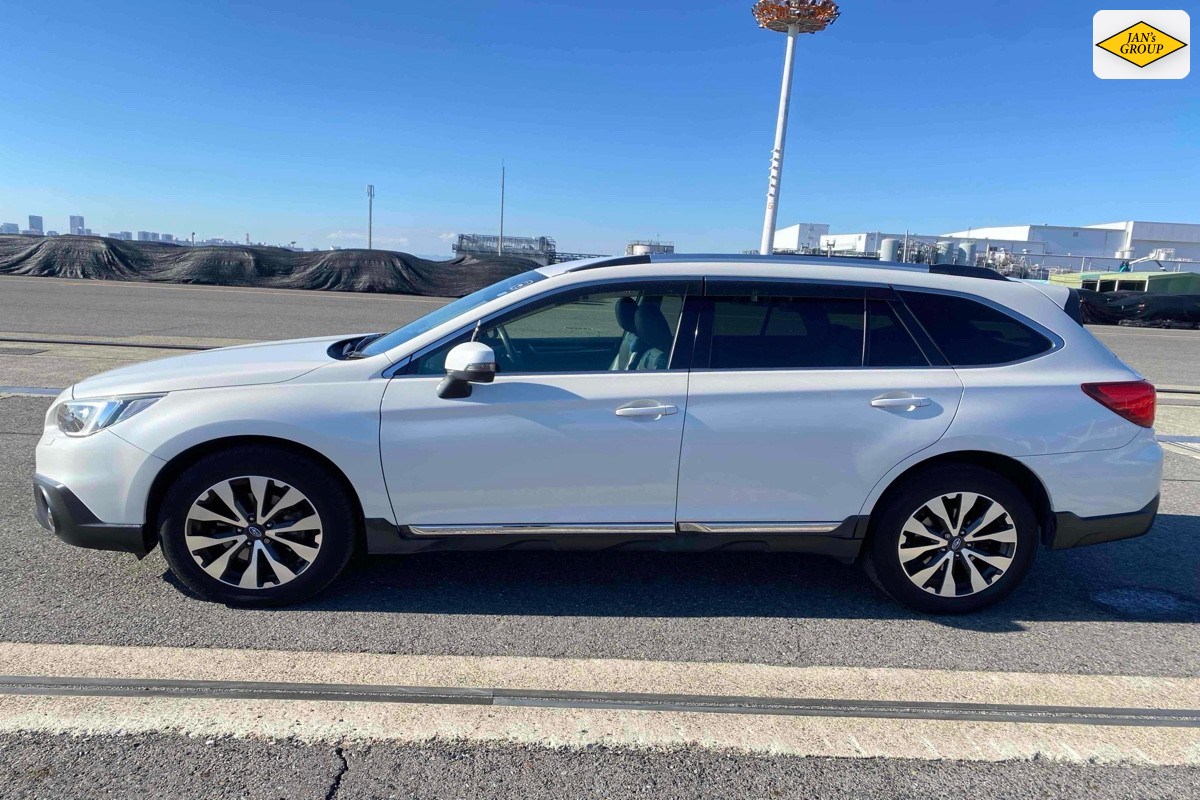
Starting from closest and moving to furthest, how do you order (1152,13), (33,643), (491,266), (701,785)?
(701,785)
(33,643)
(1152,13)
(491,266)

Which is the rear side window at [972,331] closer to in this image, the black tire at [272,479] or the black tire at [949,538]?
the black tire at [949,538]

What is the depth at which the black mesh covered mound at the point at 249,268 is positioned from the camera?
91.1 feet

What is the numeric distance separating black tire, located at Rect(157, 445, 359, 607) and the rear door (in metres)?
1.54

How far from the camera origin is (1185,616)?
3.74 meters

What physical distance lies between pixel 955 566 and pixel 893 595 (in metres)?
0.31

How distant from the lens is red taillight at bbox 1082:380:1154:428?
3.56m

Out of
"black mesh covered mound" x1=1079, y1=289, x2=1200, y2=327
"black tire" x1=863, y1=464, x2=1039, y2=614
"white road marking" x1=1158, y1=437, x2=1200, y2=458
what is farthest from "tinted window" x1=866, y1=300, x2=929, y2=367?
"black mesh covered mound" x1=1079, y1=289, x2=1200, y2=327

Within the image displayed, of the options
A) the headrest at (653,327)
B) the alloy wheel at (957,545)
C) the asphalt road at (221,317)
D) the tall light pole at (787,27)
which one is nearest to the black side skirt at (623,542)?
the alloy wheel at (957,545)

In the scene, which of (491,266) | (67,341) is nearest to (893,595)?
(67,341)

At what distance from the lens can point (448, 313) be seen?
12.9 ft

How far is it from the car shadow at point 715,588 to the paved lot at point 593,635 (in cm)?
1

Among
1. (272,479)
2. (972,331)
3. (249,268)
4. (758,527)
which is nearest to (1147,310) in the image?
(972,331)

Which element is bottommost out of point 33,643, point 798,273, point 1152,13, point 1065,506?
point 33,643

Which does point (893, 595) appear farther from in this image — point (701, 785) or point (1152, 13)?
point (1152, 13)
